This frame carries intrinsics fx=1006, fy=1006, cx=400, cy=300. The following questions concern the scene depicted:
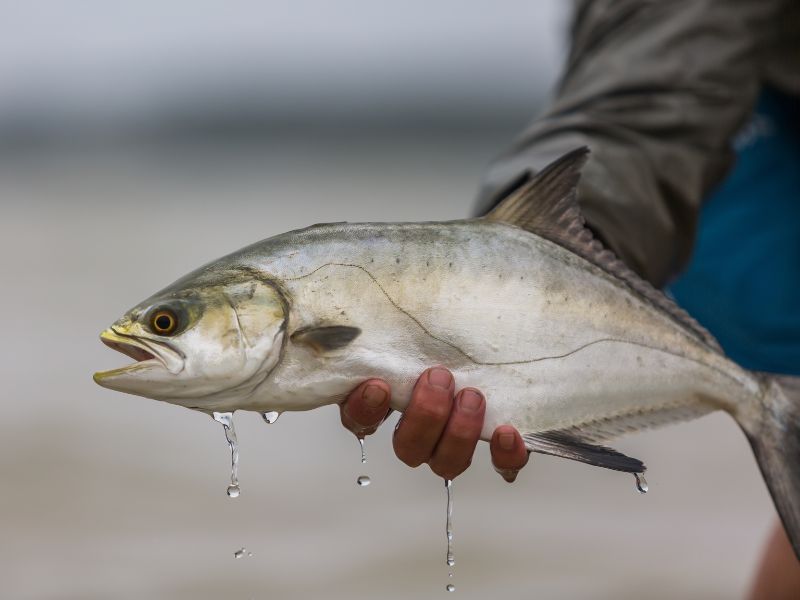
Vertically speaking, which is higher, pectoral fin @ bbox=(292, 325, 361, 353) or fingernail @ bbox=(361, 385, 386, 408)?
pectoral fin @ bbox=(292, 325, 361, 353)

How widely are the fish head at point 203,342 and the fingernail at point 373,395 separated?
0.81ft

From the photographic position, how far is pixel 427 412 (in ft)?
8.41

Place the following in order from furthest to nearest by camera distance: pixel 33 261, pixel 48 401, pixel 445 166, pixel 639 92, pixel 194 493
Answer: pixel 445 166 < pixel 33 261 < pixel 48 401 < pixel 194 493 < pixel 639 92

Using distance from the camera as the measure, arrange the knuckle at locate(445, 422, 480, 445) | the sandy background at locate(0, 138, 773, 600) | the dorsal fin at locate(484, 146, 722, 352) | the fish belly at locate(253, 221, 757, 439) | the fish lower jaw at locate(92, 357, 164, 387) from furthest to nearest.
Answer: the sandy background at locate(0, 138, 773, 600)
the dorsal fin at locate(484, 146, 722, 352)
the knuckle at locate(445, 422, 480, 445)
the fish belly at locate(253, 221, 757, 439)
the fish lower jaw at locate(92, 357, 164, 387)

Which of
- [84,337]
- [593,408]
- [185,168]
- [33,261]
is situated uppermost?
[185,168]

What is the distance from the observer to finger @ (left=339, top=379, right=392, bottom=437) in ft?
8.28

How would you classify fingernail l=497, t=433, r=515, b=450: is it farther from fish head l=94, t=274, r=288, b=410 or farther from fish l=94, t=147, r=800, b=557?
fish head l=94, t=274, r=288, b=410

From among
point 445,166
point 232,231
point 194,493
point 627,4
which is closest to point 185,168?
point 445,166

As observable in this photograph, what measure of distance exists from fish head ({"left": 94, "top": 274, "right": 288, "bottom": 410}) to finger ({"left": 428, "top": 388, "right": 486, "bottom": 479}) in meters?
0.49

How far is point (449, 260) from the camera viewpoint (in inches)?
102

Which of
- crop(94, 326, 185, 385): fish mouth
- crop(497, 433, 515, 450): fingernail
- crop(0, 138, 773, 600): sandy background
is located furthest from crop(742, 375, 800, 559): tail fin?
crop(0, 138, 773, 600): sandy background

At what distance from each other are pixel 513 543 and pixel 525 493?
87cm

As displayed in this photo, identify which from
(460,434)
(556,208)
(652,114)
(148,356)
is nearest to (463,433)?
(460,434)

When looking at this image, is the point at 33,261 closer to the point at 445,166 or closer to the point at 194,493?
the point at 194,493
